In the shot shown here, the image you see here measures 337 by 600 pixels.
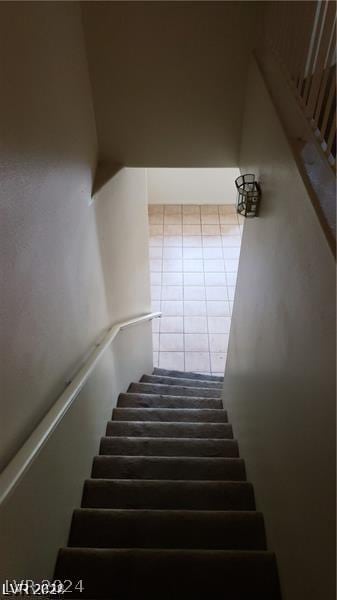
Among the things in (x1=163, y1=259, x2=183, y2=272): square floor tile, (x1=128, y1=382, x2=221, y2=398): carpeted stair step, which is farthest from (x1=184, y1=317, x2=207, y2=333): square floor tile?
(x1=128, y1=382, x2=221, y2=398): carpeted stair step

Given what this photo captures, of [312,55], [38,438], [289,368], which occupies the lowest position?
[38,438]

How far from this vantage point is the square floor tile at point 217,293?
5.95 metres

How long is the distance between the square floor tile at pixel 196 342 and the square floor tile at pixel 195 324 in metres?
0.07

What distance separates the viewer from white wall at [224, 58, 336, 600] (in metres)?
1.00

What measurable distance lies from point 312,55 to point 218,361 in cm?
402

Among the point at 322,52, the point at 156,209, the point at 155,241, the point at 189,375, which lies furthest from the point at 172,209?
the point at 322,52

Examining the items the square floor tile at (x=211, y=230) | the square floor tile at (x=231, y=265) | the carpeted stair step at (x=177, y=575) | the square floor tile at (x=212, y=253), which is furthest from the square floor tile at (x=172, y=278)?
the carpeted stair step at (x=177, y=575)

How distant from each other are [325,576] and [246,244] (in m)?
1.87

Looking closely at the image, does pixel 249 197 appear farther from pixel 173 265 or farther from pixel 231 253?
pixel 231 253

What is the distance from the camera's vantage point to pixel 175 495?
6.82 feet

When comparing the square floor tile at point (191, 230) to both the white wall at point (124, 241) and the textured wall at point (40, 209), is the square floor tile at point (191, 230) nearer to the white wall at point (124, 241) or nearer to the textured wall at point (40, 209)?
the white wall at point (124, 241)

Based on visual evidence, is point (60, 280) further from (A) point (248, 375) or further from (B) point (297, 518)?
(B) point (297, 518)

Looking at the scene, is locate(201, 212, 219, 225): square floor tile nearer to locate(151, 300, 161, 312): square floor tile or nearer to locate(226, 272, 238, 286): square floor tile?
locate(226, 272, 238, 286): square floor tile

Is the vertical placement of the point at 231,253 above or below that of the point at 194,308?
above
